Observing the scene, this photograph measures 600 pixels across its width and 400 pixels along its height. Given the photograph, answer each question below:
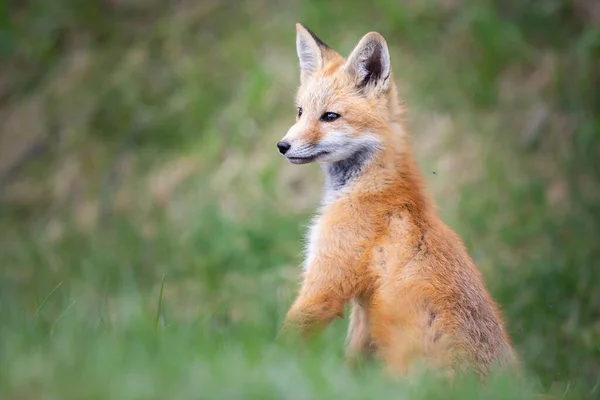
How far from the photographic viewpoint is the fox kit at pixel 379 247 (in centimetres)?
527

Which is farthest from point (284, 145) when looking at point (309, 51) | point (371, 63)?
point (309, 51)

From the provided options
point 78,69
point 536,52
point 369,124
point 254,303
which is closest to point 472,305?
point 369,124

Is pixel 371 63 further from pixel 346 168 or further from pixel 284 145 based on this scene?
pixel 284 145

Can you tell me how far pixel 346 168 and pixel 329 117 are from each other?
17.6 inches

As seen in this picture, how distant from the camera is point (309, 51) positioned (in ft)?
23.4

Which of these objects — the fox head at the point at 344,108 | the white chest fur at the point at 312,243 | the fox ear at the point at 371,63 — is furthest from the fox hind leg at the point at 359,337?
the fox ear at the point at 371,63

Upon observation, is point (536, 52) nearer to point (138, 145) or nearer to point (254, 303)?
point (254, 303)

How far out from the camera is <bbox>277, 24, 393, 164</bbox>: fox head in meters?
6.25

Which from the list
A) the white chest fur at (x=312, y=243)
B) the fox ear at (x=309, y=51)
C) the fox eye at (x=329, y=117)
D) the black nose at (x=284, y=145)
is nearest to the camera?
the white chest fur at (x=312, y=243)

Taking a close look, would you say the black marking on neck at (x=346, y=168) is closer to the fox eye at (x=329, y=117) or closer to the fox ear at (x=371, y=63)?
the fox eye at (x=329, y=117)

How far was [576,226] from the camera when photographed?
9.66 meters

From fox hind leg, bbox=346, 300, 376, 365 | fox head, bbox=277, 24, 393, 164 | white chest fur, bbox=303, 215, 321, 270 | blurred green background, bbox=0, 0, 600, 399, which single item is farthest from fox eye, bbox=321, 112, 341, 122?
fox hind leg, bbox=346, 300, 376, 365

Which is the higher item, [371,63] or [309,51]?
[309,51]

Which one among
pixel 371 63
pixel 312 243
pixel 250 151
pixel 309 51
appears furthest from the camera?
pixel 250 151
